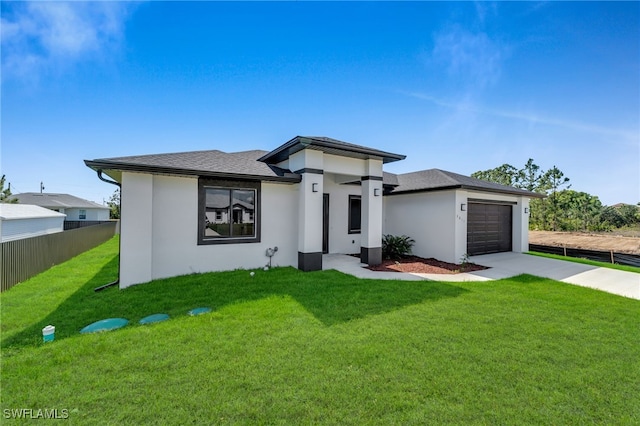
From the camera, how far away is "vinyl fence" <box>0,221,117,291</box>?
287 inches

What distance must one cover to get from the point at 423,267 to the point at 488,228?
5.18 meters

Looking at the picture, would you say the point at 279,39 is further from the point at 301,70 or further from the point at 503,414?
the point at 503,414

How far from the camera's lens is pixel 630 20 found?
8258 mm

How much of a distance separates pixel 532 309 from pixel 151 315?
762cm

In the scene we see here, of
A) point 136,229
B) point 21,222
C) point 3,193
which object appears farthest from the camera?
point 3,193

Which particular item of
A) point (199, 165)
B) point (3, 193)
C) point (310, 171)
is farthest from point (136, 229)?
point (3, 193)

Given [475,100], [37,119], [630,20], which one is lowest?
[37,119]

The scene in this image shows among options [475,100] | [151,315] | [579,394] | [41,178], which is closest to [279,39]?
[475,100]

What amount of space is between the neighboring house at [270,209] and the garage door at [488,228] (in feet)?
0.26

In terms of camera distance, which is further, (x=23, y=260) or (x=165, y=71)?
(x=165, y=71)

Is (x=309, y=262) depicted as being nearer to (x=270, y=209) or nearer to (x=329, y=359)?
(x=270, y=209)

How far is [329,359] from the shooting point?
3545 mm

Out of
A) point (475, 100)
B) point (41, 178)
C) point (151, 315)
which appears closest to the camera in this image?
point (151, 315)

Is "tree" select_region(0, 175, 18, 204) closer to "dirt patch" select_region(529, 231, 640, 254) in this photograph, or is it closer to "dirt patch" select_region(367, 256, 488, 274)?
"dirt patch" select_region(367, 256, 488, 274)
